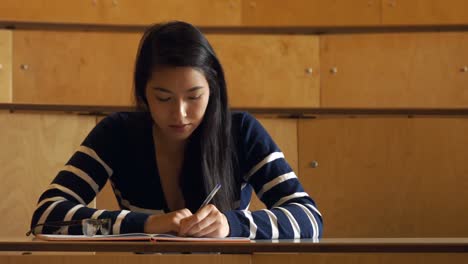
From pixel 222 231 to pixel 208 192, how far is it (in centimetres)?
18

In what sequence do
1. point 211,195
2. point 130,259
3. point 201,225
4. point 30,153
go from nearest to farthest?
1. point 130,259
2. point 201,225
3. point 211,195
4. point 30,153

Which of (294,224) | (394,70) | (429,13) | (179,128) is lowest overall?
(294,224)

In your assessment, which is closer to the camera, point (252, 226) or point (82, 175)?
point (252, 226)

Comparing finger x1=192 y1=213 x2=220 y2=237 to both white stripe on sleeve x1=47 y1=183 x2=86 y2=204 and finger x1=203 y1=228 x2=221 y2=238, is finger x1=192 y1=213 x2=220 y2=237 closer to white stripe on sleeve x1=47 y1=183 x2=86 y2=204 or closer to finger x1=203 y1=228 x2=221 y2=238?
finger x1=203 y1=228 x2=221 y2=238

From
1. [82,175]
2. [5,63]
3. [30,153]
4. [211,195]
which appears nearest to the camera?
[211,195]

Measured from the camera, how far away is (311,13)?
6.46 ft

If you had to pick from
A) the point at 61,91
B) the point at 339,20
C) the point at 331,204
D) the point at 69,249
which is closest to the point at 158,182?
A: the point at 69,249

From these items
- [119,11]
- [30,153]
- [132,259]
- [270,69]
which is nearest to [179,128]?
[132,259]

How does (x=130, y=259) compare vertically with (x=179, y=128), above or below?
below

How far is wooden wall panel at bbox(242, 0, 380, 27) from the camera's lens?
1964 millimetres

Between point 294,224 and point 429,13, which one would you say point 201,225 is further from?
point 429,13

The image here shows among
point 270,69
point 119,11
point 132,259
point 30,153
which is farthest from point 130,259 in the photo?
point 119,11

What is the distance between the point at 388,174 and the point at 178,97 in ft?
2.08

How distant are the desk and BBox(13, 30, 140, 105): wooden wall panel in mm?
1073
